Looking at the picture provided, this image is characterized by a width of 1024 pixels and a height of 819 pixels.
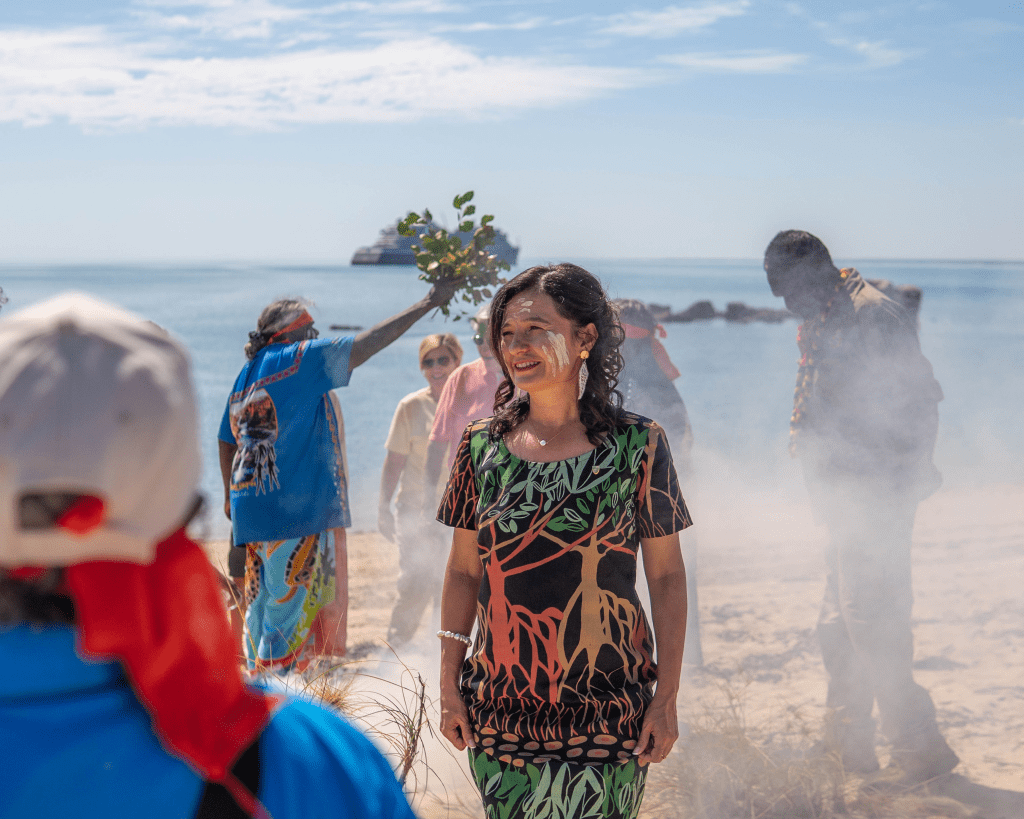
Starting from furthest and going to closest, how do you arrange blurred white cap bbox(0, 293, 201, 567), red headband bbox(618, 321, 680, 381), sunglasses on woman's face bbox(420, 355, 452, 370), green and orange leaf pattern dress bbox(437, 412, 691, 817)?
1. sunglasses on woman's face bbox(420, 355, 452, 370)
2. red headband bbox(618, 321, 680, 381)
3. green and orange leaf pattern dress bbox(437, 412, 691, 817)
4. blurred white cap bbox(0, 293, 201, 567)

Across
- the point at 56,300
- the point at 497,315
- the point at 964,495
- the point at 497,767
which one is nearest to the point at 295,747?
the point at 56,300

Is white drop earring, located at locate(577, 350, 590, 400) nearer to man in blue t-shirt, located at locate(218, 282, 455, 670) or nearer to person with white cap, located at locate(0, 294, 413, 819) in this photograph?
man in blue t-shirt, located at locate(218, 282, 455, 670)

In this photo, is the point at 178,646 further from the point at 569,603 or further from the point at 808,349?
the point at 808,349

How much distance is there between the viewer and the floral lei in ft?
13.3

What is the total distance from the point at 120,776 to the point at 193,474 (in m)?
0.26

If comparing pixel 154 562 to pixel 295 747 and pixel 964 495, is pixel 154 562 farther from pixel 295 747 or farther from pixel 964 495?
pixel 964 495

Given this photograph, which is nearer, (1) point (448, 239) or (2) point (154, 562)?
(2) point (154, 562)

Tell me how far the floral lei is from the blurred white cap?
11.9 feet

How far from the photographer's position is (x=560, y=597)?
2.07 metres

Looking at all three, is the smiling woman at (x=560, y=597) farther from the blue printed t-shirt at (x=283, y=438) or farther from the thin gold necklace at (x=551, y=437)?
the blue printed t-shirt at (x=283, y=438)

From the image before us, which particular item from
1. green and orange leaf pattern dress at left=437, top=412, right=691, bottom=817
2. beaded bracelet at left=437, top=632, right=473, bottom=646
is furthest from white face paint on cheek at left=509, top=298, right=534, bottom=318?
beaded bracelet at left=437, top=632, right=473, bottom=646

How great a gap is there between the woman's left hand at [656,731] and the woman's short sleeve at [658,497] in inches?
14.9

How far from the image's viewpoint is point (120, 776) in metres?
0.78

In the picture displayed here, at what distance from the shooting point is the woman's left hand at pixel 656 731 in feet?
6.82
